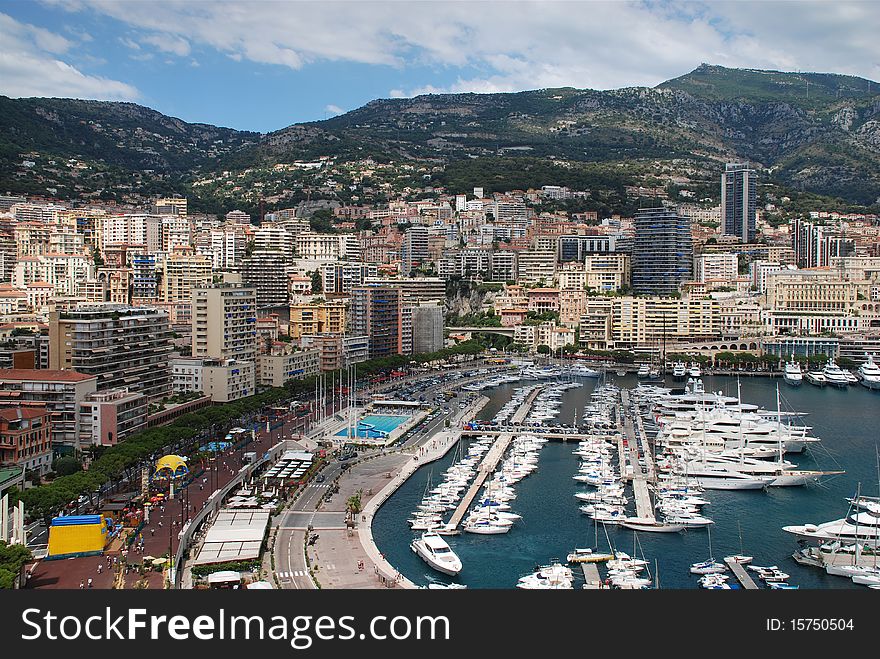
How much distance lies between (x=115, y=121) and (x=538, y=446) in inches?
3217

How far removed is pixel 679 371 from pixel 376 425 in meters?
19.8

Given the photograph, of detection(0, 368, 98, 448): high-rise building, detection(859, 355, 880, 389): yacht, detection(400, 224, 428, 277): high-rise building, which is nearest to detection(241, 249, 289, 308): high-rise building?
detection(400, 224, 428, 277): high-rise building

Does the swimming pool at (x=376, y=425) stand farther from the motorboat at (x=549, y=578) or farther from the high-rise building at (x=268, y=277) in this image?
the high-rise building at (x=268, y=277)

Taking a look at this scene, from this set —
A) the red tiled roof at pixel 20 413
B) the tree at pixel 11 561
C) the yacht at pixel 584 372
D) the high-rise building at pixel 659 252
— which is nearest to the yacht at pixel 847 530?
the tree at pixel 11 561

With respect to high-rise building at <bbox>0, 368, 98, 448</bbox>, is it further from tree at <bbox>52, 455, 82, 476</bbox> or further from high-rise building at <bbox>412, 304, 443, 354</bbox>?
high-rise building at <bbox>412, 304, 443, 354</bbox>

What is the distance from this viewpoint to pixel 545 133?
102125 mm

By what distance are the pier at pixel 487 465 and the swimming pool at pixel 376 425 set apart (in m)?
3.41

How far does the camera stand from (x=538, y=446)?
2648 centimetres

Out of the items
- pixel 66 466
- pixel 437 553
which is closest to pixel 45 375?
pixel 66 466

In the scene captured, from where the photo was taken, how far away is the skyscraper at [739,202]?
73688mm

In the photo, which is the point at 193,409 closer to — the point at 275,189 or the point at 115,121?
the point at 275,189

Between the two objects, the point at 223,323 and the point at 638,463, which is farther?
the point at 223,323

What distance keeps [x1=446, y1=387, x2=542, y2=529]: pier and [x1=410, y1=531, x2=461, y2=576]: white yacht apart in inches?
49.4

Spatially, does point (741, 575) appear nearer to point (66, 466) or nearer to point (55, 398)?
point (66, 466)
